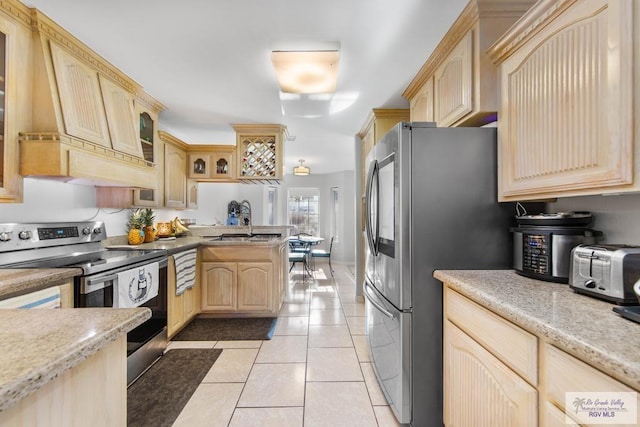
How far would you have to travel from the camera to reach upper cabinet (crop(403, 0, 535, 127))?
5.03ft

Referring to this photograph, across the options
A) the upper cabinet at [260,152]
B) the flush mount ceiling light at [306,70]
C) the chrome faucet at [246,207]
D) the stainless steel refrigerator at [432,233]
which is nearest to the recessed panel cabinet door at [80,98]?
the flush mount ceiling light at [306,70]

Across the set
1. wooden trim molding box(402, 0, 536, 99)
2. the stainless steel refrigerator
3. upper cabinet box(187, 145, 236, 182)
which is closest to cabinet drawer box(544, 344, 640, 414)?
the stainless steel refrigerator

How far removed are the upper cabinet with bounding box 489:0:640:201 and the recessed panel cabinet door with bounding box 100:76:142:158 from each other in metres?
2.69

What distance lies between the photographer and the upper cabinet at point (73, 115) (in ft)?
5.32

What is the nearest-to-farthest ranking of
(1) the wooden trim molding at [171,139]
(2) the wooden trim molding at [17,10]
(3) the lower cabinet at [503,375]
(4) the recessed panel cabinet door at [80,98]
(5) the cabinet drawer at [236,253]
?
1. (3) the lower cabinet at [503,375]
2. (2) the wooden trim molding at [17,10]
3. (4) the recessed panel cabinet door at [80,98]
4. (5) the cabinet drawer at [236,253]
5. (1) the wooden trim molding at [171,139]

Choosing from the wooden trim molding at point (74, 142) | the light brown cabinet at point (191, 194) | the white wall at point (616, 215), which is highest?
the wooden trim molding at point (74, 142)

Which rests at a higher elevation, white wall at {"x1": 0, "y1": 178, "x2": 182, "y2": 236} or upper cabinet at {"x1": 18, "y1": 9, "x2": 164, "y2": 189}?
upper cabinet at {"x1": 18, "y1": 9, "x2": 164, "y2": 189}

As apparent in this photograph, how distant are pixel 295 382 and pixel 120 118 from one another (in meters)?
2.54

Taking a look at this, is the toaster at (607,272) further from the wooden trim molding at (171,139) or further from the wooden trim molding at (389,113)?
the wooden trim molding at (171,139)

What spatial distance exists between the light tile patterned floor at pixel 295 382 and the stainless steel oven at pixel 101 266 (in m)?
0.47

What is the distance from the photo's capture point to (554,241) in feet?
3.99

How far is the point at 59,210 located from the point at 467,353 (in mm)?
2900

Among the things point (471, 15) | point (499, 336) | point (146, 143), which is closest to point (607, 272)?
point (499, 336)

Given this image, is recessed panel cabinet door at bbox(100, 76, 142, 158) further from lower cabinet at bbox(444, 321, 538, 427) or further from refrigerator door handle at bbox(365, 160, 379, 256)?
lower cabinet at bbox(444, 321, 538, 427)
